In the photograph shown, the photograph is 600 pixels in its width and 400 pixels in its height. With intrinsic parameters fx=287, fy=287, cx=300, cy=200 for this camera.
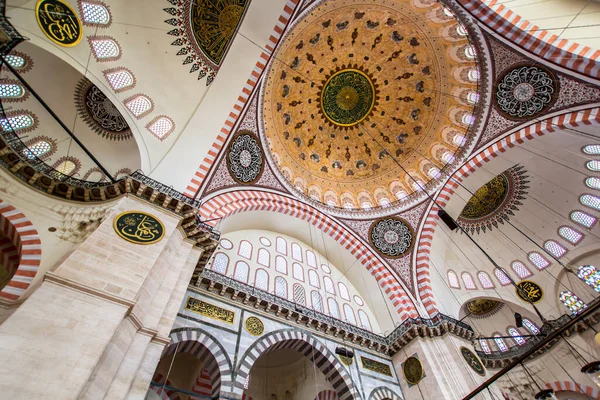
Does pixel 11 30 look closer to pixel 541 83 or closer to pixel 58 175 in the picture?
pixel 58 175

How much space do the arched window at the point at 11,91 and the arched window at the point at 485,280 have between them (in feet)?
52.1

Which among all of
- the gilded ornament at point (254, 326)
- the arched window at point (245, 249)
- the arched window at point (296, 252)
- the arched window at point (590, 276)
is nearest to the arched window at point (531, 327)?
the arched window at point (590, 276)

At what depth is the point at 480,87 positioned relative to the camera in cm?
973

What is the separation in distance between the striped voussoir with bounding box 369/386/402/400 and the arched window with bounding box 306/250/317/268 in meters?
4.37

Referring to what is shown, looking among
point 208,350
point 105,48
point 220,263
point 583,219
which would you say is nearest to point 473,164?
point 583,219

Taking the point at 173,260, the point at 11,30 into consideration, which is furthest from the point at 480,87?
the point at 11,30

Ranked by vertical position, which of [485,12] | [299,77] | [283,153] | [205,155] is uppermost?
[299,77]

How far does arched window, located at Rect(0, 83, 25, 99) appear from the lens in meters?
6.88

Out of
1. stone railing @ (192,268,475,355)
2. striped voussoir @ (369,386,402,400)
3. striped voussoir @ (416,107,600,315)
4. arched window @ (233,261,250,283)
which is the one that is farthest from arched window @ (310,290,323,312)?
striped voussoir @ (416,107,600,315)

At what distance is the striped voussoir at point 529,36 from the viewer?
7.23m

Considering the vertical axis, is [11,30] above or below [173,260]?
above

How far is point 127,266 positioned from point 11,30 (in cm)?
470

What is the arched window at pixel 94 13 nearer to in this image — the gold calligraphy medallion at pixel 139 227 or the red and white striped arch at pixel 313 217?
the gold calligraphy medallion at pixel 139 227

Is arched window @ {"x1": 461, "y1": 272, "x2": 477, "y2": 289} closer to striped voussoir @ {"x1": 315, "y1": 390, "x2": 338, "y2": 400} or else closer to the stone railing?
the stone railing
